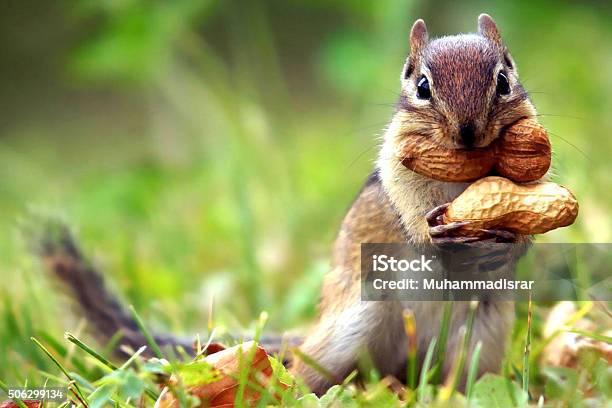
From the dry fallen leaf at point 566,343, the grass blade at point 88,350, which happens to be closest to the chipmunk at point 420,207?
the dry fallen leaf at point 566,343

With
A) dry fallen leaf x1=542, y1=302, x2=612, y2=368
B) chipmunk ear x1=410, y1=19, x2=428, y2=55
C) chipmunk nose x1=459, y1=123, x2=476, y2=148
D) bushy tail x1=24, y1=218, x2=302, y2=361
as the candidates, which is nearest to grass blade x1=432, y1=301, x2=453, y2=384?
dry fallen leaf x1=542, y1=302, x2=612, y2=368

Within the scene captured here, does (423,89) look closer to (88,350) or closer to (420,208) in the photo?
(420,208)

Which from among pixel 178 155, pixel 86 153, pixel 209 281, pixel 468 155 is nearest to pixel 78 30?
pixel 86 153

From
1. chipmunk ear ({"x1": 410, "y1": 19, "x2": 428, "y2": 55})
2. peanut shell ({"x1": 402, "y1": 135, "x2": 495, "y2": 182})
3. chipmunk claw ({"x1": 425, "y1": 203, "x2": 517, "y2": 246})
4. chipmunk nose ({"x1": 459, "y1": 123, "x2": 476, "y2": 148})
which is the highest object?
chipmunk ear ({"x1": 410, "y1": 19, "x2": 428, "y2": 55})

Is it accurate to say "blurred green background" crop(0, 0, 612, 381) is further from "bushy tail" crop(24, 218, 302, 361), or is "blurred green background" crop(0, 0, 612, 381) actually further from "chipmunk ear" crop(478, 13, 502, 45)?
"chipmunk ear" crop(478, 13, 502, 45)

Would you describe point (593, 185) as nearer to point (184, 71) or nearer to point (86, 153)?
point (184, 71)

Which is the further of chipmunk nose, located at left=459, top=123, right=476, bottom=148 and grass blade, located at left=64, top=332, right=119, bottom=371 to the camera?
chipmunk nose, located at left=459, top=123, right=476, bottom=148
